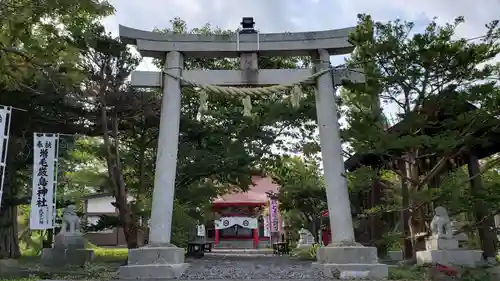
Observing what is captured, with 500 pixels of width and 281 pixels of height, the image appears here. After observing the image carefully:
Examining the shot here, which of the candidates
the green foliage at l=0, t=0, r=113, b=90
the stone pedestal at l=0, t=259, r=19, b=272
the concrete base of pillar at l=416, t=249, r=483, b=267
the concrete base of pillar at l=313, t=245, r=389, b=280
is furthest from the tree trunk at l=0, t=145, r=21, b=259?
the concrete base of pillar at l=416, t=249, r=483, b=267

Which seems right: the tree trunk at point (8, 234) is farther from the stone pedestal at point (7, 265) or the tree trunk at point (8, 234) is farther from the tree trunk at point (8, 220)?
the stone pedestal at point (7, 265)

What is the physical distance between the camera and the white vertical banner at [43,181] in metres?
10.5

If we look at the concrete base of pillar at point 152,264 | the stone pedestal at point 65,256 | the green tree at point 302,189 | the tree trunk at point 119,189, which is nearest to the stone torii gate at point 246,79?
the concrete base of pillar at point 152,264

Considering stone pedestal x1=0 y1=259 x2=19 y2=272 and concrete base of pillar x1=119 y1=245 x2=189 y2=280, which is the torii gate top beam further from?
stone pedestal x1=0 y1=259 x2=19 y2=272

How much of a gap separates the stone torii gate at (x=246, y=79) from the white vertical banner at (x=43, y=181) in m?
2.88

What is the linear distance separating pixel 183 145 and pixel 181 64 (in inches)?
211

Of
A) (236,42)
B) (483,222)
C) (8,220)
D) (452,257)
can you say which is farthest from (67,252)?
(483,222)

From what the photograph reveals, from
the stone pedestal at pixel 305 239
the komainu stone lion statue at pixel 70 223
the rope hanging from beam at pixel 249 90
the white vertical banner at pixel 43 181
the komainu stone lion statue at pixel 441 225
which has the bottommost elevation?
the stone pedestal at pixel 305 239

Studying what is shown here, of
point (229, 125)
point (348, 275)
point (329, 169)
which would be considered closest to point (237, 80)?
point (329, 169)

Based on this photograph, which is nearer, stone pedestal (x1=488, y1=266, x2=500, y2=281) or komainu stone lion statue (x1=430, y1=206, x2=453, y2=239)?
stone pedestal (x1=488, y1=266, x2=500, y2=281)

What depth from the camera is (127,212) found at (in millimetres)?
12656

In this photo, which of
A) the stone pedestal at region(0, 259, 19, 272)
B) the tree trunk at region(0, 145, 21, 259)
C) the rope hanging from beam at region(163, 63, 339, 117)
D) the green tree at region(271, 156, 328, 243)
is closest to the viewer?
the rope hanging from beam at region(163, 63, 339, 117)

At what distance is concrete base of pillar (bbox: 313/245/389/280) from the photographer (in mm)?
8273

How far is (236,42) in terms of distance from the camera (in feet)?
33.3
